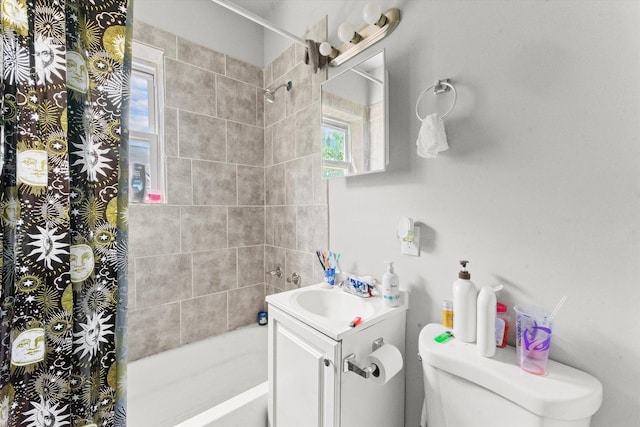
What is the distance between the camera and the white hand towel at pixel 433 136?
0.99 metres

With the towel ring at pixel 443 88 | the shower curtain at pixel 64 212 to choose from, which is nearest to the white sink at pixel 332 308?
the shower curtain at pixel 64 212

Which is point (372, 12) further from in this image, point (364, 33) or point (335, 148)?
point (335, 148)

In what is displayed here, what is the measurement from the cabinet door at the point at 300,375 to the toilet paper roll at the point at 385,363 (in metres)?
0.13

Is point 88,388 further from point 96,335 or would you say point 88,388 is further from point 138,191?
point 138,191

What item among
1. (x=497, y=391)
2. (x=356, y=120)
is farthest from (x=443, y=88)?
(x=497, y=391)

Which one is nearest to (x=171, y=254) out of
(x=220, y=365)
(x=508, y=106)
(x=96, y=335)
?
(x=220, y=365)

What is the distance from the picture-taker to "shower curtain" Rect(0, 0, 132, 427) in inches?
27.0

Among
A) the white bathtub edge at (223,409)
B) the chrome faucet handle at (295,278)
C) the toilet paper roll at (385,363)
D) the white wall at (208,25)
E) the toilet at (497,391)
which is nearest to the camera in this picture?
the toilet at (497,391)

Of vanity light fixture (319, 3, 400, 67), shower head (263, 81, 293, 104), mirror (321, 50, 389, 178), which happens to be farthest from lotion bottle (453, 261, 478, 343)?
shower head (263, 81, 293, 104)

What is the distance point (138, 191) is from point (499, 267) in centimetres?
194

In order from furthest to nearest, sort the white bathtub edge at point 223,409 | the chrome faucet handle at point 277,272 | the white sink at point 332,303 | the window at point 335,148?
the chrome faucet handle at point 277,272, the window at point 335,148, the white sink at point 332,303, the white bathtub edge at point 223,409

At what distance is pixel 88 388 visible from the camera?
0.78 m

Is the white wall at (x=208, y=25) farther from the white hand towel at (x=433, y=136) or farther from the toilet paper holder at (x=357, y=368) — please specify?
the toilet paper holder at (x=357, y=368)

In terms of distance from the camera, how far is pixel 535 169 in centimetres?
85
